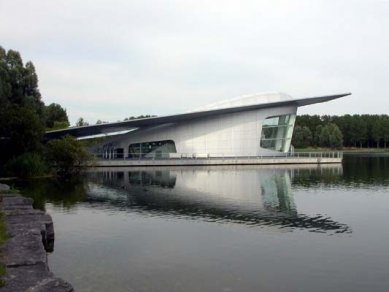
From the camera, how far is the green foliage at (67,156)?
4012 centimetres

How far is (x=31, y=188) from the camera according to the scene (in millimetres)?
29719

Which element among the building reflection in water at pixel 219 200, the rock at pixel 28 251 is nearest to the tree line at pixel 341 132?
the building reflection in water at pixel 219 200

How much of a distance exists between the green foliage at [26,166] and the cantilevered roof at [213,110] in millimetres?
20395

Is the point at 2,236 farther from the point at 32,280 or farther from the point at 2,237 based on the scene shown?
the point at 32,280

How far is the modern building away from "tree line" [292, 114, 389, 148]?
4692cm

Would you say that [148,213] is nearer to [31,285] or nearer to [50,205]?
[50,205]

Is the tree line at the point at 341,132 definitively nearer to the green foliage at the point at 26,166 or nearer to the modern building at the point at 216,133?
the modern building at the point at 216,133

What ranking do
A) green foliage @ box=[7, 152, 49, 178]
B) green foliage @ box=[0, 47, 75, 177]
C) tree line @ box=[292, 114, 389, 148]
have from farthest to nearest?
tree line @ box=[292, 114, 389, 148]
green foliage @ box=[0, 47, 75, 177]
green foliage @ box=[7, 152, 49, 178]

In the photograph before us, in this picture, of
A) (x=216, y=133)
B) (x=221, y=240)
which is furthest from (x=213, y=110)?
(x=221, y=240)

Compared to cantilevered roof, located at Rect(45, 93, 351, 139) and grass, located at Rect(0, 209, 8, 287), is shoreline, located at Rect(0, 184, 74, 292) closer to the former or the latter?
grass, located at Rect(0, 209, 8, 287)

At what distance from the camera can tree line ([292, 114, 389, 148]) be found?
4299 inches

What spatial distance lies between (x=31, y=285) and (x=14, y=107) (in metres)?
33.4

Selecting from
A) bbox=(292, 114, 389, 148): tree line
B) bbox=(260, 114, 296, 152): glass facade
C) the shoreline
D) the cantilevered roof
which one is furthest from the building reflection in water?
bbox=(292, 114, 389, 148): tree line

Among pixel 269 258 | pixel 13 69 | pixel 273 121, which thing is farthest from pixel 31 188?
pixel 273 121
